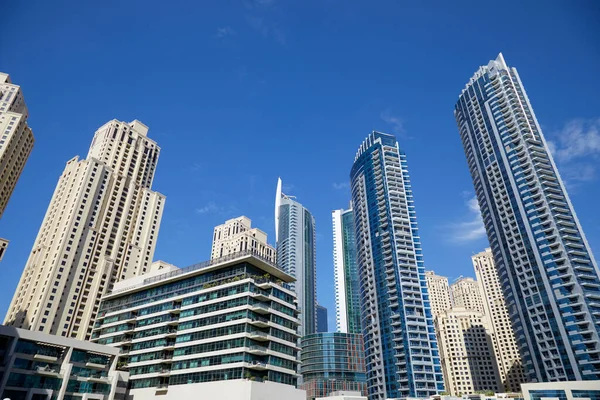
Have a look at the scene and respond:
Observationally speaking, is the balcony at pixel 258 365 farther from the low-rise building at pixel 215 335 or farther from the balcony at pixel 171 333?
the balcony at pixel 171 333

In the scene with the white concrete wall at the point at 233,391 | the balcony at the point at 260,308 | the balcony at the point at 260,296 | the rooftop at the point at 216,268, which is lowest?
the white concrete wall at the point at 233,391

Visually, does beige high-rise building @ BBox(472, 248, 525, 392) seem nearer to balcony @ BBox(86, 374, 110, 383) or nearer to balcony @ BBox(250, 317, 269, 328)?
balcony @ BBox(250, 317, 269, 328)

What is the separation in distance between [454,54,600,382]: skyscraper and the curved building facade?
228 feet

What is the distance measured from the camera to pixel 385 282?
137875mm

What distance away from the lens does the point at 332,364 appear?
166m

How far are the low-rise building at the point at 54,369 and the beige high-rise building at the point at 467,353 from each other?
152992 mm

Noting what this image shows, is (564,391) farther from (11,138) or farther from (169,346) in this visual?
(11,138)

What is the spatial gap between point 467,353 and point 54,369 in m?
173

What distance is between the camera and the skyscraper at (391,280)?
399ft

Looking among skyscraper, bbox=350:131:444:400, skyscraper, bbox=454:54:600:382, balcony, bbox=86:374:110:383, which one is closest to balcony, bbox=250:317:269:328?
balcony, bbox=86:374:110:383

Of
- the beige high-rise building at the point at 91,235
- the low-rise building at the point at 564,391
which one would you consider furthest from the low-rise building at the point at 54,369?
the low-rise building at the point at 564,391

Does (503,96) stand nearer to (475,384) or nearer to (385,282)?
(385,282)

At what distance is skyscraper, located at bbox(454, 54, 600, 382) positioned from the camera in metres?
103

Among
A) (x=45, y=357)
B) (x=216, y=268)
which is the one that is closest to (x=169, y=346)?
(x=216, y=268)
